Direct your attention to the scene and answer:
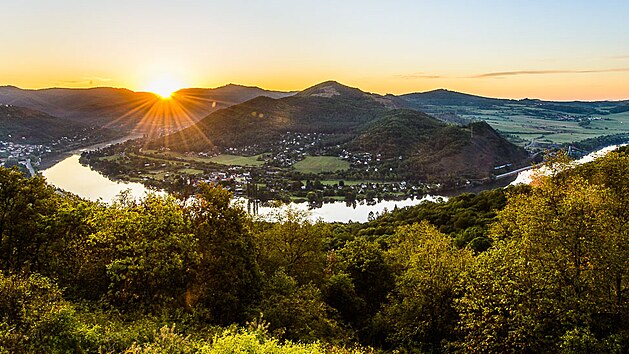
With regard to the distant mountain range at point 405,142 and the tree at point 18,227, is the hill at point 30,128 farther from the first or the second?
the tree at point 18,227

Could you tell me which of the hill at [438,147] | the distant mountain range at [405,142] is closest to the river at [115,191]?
the hill at [438,147]

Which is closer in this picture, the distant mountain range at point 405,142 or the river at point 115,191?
the river at point 115,191

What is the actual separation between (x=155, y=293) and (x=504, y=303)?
13492 mm

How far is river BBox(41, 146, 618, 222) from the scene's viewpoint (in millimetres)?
92219

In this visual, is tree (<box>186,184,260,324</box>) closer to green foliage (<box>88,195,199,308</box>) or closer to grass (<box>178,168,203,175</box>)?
green foliage (<box>88,195,199,308</box>)

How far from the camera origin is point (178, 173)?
122812mm

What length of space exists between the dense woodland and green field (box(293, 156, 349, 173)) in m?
112

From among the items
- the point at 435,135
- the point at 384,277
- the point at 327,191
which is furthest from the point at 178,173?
the point at 384,277

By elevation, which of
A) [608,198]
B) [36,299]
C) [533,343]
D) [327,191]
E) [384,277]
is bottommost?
[327,191]

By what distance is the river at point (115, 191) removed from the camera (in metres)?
92.2

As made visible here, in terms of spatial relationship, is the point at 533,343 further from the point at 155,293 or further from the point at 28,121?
the point at 28,121

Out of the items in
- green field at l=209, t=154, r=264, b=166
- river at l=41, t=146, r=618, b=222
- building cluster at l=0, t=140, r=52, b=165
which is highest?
building cluster at l=0, t=140, r=52, b=165

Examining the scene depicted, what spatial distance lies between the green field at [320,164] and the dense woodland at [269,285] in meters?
112

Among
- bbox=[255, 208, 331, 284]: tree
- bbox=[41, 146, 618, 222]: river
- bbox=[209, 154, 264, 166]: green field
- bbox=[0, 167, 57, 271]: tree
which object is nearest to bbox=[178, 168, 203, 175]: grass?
bbox=[209, 154, 264, 166]: green field
